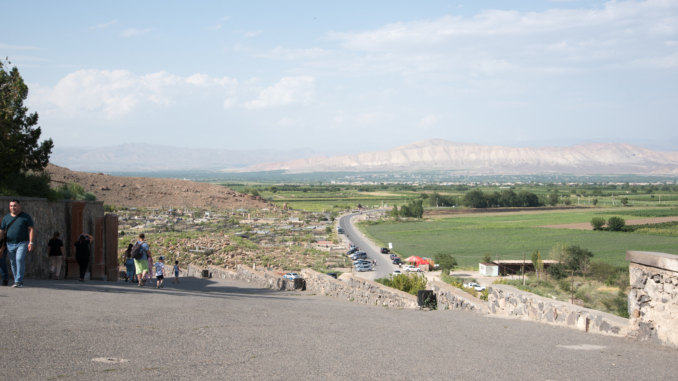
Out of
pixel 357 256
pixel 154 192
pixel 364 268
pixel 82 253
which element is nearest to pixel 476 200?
pixel 154 192

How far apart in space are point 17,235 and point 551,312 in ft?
33.1

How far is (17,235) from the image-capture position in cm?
1001

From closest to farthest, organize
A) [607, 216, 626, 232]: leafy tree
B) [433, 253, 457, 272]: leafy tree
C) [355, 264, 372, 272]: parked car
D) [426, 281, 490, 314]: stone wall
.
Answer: [426, 281, 490, 314]: stone wall → [355, 264, 372, 272]: parked car → [433, 253, 457, 272]: leafy tree → [607, 216, 626, 232]: leafy tree

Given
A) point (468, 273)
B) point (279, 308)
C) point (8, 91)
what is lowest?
point (468, 273)

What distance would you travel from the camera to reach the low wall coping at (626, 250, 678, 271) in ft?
21.3

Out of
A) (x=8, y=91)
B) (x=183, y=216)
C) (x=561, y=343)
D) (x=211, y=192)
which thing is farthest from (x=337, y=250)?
(x=211, y=192)

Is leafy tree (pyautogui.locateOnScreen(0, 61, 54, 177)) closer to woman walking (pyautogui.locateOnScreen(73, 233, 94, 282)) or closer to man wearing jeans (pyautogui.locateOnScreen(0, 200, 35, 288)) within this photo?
woman walking (pyautogui.locateOnScreen(73, 233, 94, 282))

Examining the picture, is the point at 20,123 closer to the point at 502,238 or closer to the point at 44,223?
the point at 44,223

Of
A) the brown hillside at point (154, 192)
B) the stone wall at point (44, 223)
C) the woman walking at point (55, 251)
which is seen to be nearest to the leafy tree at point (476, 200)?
the brown hillside at point (154, 192)

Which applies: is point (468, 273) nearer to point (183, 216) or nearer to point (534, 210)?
point (183, 216)

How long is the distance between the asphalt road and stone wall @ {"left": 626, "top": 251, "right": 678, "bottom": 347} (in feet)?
0.73

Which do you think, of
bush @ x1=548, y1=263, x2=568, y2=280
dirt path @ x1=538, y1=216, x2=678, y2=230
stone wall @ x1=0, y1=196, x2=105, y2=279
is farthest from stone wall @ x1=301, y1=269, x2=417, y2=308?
dirt path @ x1=538, y1=216, x2=678, y2=230

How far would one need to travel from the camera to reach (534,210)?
378ft

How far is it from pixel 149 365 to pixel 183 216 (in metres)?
73.8
